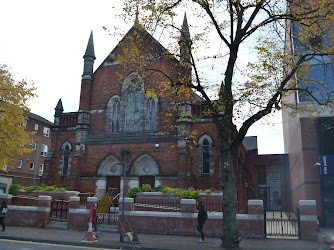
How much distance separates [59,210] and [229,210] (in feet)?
39.7

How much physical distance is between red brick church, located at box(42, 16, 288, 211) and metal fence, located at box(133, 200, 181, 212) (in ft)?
11.9

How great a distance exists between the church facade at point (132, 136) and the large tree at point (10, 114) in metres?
4.07

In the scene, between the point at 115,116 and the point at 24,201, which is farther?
the point at 115,116

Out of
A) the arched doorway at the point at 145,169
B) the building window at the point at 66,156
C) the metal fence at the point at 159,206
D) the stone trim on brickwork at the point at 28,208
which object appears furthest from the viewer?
the building window at the point at 66,156

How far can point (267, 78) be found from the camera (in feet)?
42.2

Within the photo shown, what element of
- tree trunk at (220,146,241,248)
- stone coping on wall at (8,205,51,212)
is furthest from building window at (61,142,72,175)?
tree trunk at (220,146,241,248)

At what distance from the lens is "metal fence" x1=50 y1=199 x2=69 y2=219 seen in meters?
19.5

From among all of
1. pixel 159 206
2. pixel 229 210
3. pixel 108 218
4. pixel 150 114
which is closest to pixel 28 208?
pixel 108 218

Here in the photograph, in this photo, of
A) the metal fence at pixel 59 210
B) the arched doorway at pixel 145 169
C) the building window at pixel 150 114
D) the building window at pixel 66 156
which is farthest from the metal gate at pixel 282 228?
the building window at pixel 66 156

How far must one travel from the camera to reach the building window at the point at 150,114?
25.1 m

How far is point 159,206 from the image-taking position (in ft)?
58.2

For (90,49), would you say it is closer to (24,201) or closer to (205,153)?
(205,153)

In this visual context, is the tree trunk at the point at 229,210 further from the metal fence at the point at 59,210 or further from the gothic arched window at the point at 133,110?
the gothic arched window at the point at 133,110

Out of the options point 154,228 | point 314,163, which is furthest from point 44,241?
point 314,163
